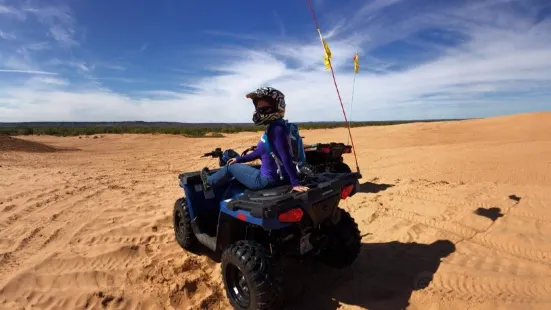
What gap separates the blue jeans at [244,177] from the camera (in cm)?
324

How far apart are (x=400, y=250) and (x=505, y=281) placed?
1.08 metres

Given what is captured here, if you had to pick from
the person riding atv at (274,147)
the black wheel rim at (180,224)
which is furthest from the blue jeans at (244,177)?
the black wheel rim at (180,224)

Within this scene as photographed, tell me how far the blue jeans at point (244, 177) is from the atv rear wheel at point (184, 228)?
2.79ft

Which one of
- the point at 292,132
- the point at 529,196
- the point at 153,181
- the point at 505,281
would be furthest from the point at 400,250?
the point at 153,181

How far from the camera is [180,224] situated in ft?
14.8

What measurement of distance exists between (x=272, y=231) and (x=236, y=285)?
0.57 meters

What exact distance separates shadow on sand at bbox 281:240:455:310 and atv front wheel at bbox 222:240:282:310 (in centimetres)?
57

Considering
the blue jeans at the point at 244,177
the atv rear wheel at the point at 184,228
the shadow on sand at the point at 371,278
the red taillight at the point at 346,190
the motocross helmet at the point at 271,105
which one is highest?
the motocross helmet at the point at 271,105

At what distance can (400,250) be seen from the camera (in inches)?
160

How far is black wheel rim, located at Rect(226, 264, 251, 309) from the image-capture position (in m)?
3.00

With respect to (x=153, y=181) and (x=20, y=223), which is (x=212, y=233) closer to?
(x=20, y=223)

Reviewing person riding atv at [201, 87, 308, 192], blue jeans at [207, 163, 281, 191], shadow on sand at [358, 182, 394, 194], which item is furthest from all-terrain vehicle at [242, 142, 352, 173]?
person riding atv at [201, 87, 308, 192]

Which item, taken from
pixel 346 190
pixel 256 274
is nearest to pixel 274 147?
pixel 346 190

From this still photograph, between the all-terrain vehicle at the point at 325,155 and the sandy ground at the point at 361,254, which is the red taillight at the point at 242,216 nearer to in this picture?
the sandy ground at the point at 361,254
